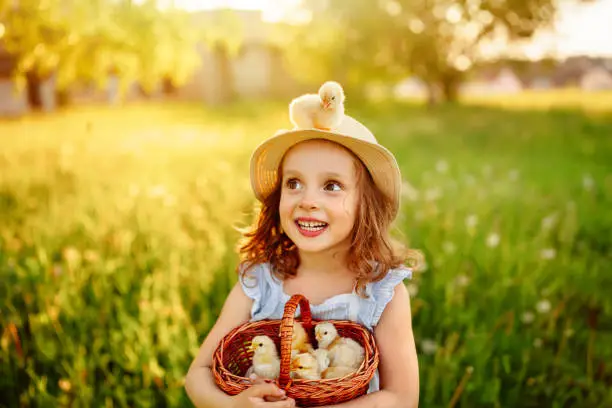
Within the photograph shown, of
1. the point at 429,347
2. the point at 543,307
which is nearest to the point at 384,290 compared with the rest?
the point at 429,347

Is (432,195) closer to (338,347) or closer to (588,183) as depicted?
(588,183)

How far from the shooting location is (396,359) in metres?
1.69

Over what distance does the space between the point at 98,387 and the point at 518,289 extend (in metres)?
2.43

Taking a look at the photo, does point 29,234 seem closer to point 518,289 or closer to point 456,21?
point 518,289

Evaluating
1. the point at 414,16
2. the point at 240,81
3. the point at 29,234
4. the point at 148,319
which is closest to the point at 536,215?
the point at 148,319

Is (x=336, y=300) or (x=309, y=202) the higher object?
(x=309, y=202)

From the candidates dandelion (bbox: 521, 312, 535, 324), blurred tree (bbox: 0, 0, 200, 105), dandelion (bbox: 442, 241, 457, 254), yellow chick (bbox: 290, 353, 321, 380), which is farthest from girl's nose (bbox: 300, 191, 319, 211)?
blurred tree (bbox: 0, 0, 200, 105)

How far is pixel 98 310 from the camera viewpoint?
307 centimetres

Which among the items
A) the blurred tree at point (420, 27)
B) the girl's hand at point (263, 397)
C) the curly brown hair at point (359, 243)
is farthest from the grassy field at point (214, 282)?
the blurred tree at point (420, 27)

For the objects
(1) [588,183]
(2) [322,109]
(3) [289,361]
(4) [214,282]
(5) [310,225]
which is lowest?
(4) [214,282]

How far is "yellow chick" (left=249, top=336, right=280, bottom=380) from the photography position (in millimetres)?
1614

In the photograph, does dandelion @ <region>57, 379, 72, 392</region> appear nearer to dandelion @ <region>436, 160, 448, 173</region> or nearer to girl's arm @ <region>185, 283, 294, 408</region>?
girl's arm @ <region>185, 283, 294, 408</region>

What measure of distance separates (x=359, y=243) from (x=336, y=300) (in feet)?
0.68

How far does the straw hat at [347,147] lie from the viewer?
1688mm
